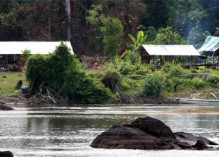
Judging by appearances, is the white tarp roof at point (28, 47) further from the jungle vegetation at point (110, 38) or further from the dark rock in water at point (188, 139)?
the dark rock in water at point (188, 139)

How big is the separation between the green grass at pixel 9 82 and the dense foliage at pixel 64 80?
223 cm

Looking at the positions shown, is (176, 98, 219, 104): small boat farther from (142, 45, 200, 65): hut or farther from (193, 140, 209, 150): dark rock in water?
(193, 140, 209, 150): dark rock in water

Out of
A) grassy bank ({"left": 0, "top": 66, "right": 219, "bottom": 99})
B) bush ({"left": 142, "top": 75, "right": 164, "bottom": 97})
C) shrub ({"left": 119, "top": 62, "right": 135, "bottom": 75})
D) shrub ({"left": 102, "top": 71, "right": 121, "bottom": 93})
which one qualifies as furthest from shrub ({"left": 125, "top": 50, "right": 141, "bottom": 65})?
bush ({"left": 142, "top": 75, "right": 164, "bottom": 97})

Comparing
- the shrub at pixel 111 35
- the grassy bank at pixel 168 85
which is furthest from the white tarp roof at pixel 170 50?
the grassy bank at pixel 168 85

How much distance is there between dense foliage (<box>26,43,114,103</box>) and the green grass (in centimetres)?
223

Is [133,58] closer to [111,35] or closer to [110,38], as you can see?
[110,38]

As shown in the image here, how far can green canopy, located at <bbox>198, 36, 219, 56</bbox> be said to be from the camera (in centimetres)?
9819

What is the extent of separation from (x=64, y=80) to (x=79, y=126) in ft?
87.8

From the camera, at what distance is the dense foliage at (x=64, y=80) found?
76.4 meters

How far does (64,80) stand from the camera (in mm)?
77312

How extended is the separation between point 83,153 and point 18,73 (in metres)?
50.9

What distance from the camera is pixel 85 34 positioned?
361 ft

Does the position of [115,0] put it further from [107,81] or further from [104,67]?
[107,81]

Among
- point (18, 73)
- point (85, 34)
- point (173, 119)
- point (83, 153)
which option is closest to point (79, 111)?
point (173, 119)
